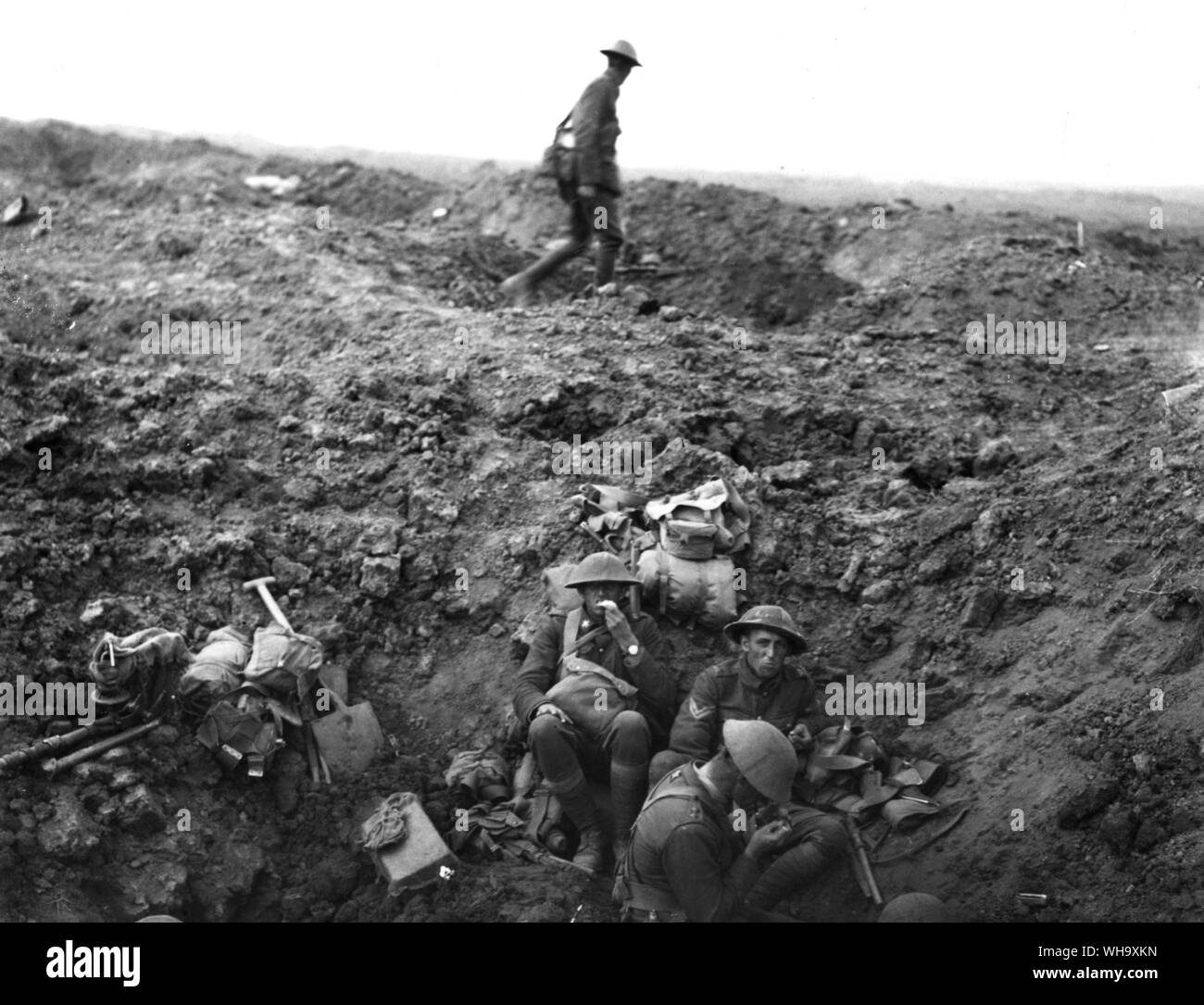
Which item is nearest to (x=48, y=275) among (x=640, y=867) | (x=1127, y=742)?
(x=640, y=867)

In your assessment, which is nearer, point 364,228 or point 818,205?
point 364,228

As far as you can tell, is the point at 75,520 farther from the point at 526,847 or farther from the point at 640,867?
the point at 640,867

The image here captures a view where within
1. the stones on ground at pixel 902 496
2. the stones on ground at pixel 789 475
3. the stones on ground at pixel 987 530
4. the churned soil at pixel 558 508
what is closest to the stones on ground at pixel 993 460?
the churned soil at pixel 558 508

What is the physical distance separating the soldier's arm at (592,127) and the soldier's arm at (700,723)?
4.59 m

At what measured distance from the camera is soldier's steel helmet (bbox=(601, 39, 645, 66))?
34.1ft

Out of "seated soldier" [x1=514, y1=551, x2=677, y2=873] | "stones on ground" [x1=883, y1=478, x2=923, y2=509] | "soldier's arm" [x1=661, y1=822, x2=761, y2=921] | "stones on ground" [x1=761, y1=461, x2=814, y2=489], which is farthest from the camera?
"stones on ground" [x1=761, y1=461, x2=814, y2=489]

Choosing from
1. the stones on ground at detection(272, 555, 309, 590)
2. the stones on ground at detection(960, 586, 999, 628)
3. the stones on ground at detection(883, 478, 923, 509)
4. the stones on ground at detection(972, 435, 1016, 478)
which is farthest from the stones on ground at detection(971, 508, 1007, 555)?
the stones on ground at detection(272, 555, 309, 590)

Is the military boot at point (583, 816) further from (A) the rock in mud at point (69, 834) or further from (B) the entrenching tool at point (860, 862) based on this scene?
(A) the rock in mud at point (69, 834)

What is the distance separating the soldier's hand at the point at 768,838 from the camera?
6527 millimetres

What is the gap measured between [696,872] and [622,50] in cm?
611

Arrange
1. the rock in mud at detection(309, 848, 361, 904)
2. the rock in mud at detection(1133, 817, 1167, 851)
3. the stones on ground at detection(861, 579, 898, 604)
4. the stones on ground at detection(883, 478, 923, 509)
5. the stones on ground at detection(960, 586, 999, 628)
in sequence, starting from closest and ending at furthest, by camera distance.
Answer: the rock in mud at detection(1133, 817, 1167, 851) < the rock in mud at detection(309, 848, 361, 904) < the stones on ground at detection(960, 586, 999, 628) < the stones on ground at detection(861, 579, 898, 604) < the stones on ground at detection(883, 478, 923, 509)

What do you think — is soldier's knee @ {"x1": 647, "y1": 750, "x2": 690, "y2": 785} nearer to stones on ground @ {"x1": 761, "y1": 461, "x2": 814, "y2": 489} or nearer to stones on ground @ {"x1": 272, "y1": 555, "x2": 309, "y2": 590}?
stones on ground @ {"x1": 761, "y1": 461, "x2": 814, "y2": 489}

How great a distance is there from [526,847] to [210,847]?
1425 mm

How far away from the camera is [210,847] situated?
697cm
